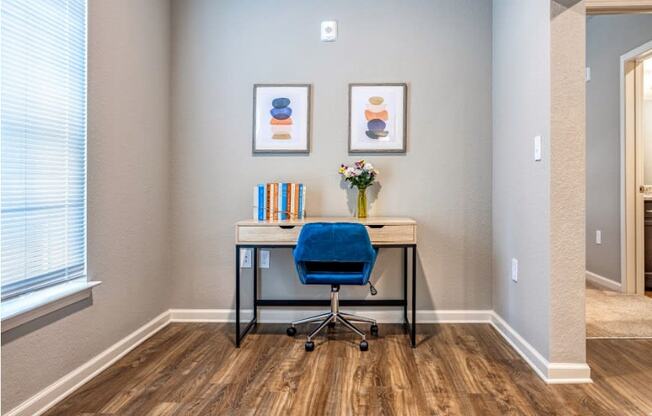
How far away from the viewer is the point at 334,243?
7.64 ft

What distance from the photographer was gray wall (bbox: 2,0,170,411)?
1718 millimetres

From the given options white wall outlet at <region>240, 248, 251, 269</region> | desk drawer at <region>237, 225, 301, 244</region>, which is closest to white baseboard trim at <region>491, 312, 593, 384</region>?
desk drawer at <region>237, 225, 301, 244</region>

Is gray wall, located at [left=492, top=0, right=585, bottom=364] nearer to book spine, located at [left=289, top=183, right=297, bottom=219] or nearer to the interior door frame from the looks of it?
book spine, located at [left=289, top=183, right=297, bottom=219]

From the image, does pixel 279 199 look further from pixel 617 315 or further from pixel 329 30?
pixel 617 315

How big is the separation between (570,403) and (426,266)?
1280 millimetres

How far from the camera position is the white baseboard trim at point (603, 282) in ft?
12.1

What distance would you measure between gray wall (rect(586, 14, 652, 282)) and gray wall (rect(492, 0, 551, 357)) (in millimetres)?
1707

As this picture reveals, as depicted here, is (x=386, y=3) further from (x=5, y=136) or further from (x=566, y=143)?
(x=5, y=136)

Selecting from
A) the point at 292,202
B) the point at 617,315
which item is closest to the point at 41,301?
the point at 292,202

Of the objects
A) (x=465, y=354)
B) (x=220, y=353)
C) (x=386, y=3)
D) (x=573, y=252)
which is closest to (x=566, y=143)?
(x=573, y=252)

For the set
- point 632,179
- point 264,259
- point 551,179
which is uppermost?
point 632,179

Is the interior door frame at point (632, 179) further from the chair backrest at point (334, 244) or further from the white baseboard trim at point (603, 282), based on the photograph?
the chair backrest at point (334, 244)

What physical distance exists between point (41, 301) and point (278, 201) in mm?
1455

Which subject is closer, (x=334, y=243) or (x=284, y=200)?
(x=334, y=243)
